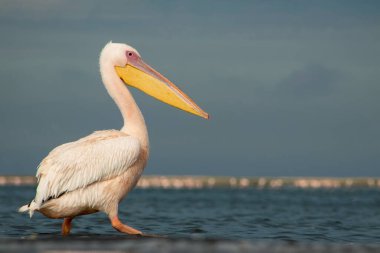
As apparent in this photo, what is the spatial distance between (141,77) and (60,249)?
3204 mm

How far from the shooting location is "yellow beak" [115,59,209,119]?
10500 millimetres

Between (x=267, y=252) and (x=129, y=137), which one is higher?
→ (x=129, y=137)

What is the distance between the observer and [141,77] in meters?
10.6

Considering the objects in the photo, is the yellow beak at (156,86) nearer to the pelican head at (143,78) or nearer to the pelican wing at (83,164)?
the pelican head at (143,78)

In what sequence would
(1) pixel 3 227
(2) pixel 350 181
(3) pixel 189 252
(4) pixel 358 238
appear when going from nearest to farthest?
(3) pixel 189 252, (4) pixel 358 238, (1) pixel 3 227, (2) pixel 350 181

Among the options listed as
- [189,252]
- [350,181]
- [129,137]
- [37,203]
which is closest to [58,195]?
[37,203]

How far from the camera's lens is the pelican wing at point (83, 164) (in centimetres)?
959

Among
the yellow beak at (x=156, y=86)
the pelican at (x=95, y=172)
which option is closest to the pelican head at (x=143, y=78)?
the yellow beak at (x=156, y=86)

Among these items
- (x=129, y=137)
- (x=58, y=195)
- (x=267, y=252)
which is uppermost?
(x=129, y=137)

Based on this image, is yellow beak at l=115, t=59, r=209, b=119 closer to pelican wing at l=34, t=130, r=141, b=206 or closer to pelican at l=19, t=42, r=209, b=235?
pelican at l=19, t=42, r=209, b=235

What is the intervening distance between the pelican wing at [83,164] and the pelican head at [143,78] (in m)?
1.02

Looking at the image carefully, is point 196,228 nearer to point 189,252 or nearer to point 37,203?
point 37,203

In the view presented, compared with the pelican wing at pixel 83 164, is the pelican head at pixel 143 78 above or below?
above

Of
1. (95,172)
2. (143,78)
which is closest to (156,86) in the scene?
(143,78)
